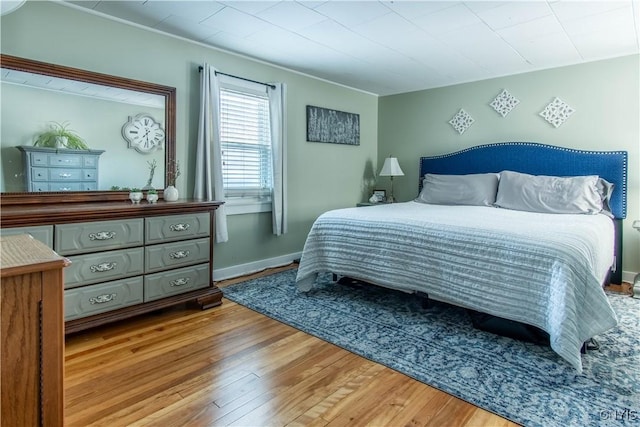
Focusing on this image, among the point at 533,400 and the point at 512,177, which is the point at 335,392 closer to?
the point at 533,400

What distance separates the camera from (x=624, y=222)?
3.61 metres

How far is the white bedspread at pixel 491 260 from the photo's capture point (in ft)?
6.42

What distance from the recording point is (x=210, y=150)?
3.43m

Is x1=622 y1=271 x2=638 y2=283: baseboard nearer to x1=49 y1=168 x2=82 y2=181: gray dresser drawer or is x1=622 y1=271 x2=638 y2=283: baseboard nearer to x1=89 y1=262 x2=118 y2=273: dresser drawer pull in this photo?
x1=89 y1=262 x2=118 y2=273: dresser drawer pull

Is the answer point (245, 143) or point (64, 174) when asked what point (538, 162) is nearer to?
point (245, 143)

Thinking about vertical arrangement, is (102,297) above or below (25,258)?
below

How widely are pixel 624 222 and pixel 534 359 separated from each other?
8.01 ft

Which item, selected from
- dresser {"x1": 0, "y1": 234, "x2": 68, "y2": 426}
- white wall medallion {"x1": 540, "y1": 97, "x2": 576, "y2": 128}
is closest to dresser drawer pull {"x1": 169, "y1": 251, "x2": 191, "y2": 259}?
dresser {"x1": 0, "y1": 234, "x2": 68, "y2": 426}

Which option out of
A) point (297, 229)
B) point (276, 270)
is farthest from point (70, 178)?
point (297, 229)

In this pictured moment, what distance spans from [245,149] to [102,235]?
1.81 metres

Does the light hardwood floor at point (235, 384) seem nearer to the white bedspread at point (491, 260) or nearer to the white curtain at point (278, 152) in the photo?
the white bedspread at point (491, 260)

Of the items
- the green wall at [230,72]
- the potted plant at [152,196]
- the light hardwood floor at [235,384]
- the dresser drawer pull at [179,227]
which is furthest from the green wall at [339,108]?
the light hardwood floor at [235,384]

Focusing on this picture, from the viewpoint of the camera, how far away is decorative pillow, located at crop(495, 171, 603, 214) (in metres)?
3.37

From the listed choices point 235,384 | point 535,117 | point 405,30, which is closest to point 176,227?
point 235,384
